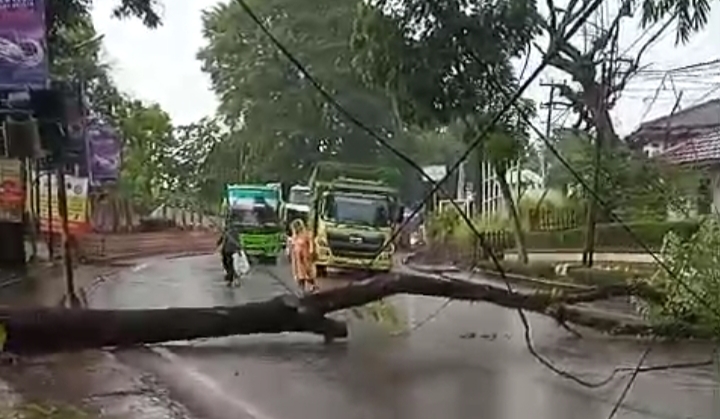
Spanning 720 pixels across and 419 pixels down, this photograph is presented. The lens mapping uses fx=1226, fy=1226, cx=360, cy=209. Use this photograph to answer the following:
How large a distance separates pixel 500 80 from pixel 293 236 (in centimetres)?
1011

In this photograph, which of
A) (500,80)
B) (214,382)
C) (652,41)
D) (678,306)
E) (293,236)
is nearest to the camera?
(500,80)

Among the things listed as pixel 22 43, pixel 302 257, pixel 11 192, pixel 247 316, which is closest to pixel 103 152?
pixel 11 192

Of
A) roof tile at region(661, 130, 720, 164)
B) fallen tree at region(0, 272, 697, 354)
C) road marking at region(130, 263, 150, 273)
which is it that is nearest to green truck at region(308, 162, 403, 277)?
road marking at region(130, 263, 150, 273)

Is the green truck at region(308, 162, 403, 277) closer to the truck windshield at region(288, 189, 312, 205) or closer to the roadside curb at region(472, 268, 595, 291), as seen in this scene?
the truck windshield at region(288, 189, 312, 205)

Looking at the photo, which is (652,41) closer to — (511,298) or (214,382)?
(511,298)

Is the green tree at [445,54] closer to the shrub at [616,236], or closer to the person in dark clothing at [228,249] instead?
the shrub at [616,236]

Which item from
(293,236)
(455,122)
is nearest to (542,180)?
(293,236)

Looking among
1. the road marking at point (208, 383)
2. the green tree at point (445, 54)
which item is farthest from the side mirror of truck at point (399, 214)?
the green tree at point (445, 54)

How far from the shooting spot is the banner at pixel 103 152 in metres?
15.6

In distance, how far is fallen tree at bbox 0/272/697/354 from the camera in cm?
1081

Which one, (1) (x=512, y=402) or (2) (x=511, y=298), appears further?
(2) (x=511, y=298)

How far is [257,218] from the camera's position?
17141mm

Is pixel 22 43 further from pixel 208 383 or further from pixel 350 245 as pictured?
pixel 350 245

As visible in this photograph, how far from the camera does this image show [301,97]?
12203 mm
